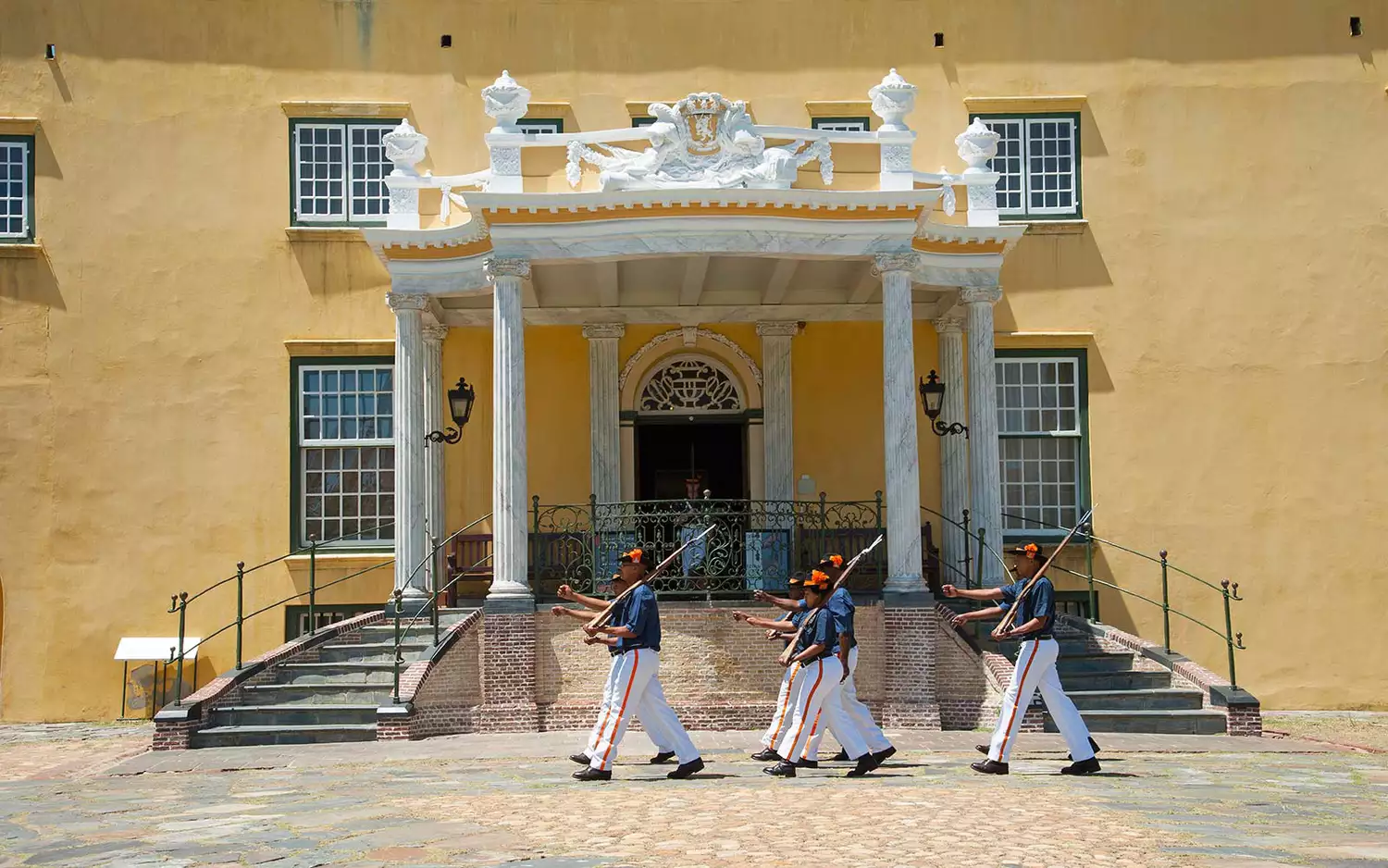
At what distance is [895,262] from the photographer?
17.2 metres

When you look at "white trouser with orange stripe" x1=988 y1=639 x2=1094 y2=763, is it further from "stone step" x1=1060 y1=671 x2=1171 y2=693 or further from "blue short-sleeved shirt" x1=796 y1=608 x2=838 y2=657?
"stone step" x1=1060 y1=671 x2=1171 y2=693

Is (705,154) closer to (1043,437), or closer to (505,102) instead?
(505,102)

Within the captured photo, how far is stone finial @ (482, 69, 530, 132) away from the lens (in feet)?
57.1

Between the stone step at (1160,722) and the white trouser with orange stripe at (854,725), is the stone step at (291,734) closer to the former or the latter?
the white trouser with orange stripe at (854,725)

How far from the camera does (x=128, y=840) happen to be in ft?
30.8

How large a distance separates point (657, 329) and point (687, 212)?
4.20 meters

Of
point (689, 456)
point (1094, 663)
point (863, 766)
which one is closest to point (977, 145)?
point (689, 456)

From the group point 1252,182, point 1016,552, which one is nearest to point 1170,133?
point 1252,182

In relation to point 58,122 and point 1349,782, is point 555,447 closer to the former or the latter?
point 58,122

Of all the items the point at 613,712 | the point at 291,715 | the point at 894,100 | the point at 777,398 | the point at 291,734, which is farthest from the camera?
the point at 777,398

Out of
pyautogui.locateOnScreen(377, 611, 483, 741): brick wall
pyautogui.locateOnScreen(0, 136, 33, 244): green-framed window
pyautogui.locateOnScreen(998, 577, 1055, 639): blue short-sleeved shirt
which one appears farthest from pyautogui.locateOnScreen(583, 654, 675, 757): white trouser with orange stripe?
pyautogui.locateOnScreen(0, 136, 33, 244): green-framed window

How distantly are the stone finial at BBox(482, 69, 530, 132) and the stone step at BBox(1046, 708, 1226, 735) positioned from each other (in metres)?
8.39

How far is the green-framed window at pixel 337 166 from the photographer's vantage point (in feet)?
68.4

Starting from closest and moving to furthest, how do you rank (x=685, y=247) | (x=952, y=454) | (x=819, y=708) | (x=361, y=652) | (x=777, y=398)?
(x=819, y=708), (x=685, y=247), (x=361, y=652), (x=952, y=454), (x=777, y=398)
